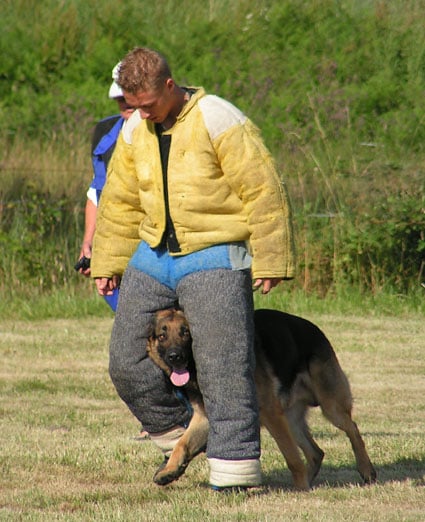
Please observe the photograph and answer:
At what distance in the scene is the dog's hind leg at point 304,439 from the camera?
6246mm

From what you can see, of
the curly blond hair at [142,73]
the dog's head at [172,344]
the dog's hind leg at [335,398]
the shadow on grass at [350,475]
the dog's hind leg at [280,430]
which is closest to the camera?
the curly blond hair at [142,73]

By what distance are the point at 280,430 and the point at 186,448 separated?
0.49 m

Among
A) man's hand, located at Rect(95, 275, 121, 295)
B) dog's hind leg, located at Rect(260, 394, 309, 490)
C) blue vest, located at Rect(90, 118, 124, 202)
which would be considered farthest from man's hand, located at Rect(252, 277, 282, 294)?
blue vest, located at Rect(90, 118, 124, 202)

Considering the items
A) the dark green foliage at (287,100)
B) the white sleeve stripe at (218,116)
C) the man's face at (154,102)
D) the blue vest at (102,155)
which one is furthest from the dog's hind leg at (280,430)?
the dark green foliage at (287,100)

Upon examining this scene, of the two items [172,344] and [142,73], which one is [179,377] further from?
[142,73]

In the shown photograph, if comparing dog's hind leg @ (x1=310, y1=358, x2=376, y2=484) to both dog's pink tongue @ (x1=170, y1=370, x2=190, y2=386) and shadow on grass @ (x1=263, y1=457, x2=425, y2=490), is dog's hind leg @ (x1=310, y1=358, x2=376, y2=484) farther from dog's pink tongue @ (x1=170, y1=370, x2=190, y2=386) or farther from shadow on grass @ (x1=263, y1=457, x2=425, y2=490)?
dog's pink tongue @ (x1=170, y1=370, x2=190, y2=386)

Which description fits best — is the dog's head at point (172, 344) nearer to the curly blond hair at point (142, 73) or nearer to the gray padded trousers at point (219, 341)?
the gray padded trousers at point (219, 341)

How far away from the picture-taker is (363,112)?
61.8 feet

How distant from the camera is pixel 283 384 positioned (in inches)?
230

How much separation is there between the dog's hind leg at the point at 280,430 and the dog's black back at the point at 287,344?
0.20 m

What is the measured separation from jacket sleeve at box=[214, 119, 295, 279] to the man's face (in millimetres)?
273

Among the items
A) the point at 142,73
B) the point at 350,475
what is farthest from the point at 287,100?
the point at 142,73

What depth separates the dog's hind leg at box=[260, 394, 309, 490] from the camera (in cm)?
561

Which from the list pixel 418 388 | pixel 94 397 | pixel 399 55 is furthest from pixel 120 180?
pixel 399 55
